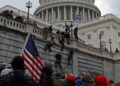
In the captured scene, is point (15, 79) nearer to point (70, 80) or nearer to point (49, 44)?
point (70, 80)

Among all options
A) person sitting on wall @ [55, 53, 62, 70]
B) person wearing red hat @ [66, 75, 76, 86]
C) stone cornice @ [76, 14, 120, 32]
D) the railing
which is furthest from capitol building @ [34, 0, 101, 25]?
person wearing red hat @ [66, 75, 76, 86]

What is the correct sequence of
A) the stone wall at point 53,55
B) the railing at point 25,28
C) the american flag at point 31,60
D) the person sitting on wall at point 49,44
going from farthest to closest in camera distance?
the person sitting on wall at point 49,44, the railing at point 25,28, the stone wall at point 53,55, the american flag at point 31,60

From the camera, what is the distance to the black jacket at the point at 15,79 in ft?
15.4

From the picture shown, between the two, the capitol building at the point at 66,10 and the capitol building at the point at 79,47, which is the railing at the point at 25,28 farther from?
the capitol building at the point at 66,10

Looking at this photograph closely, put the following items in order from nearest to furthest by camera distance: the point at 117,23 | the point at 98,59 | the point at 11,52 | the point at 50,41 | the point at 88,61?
the point at 11,52 < the point at 50,41 < the point at 88,61 < the point at 98,59 < the point at 117,23

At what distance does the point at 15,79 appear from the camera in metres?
4.73

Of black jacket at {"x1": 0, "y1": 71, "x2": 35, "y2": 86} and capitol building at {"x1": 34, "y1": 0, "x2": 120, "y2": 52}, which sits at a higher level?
capitol building at {"x1": 34, "y1": 0, "x2": 120, "y2": 52}

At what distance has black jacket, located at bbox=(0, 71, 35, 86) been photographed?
470 cm

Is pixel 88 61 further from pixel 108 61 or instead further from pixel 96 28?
pixel 96 28

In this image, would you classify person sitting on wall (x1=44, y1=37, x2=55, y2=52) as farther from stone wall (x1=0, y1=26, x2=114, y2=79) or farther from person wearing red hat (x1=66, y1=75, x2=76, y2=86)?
person wearing red hat (x1=66, y1=75, x2=76, y2=86)

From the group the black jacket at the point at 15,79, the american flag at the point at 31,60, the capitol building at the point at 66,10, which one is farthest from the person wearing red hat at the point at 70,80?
the capitol building at the point at 66,10

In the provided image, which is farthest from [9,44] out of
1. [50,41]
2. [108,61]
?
[108,61]

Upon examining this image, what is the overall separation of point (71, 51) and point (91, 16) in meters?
78.2

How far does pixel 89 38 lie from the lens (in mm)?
82250
